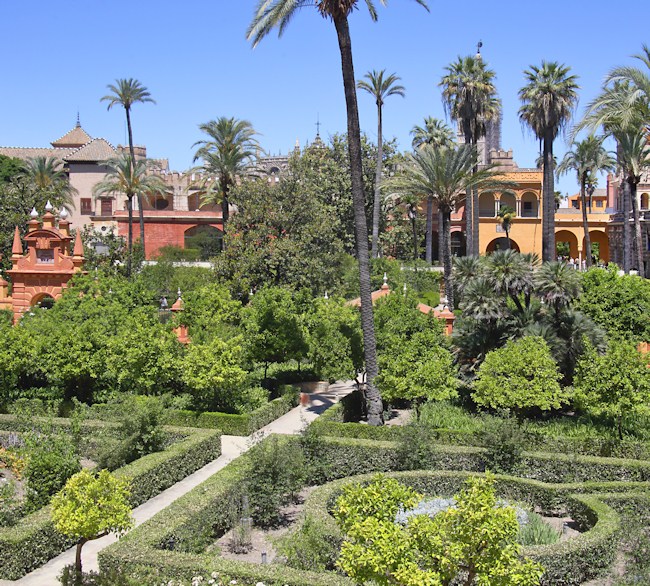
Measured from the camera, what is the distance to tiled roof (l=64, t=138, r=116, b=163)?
217ft

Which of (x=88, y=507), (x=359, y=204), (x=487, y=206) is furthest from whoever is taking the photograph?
(x=487, y=206)

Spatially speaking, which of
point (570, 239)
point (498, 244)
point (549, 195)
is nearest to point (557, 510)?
point (549, 195)

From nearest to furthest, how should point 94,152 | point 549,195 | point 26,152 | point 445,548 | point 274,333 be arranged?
1. point 445,548
2. point 274,333
3. point 549,195
4. point 94,152
5. point 26,152

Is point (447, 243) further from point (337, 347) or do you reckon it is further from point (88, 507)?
point (88, 507)

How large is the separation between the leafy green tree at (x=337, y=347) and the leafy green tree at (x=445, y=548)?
12.9 meters

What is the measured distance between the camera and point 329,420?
19.4m

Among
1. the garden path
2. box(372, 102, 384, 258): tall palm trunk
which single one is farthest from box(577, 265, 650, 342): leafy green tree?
box(372, 102, 384, 258): tall palm trunk

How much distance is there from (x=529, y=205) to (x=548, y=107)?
77.0 ft

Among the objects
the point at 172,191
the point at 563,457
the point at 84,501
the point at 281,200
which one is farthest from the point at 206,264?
the point at 84,501

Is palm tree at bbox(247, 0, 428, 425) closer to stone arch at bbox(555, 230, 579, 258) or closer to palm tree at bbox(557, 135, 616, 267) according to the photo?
palm tree at bbox(557, 135, 616, 267)

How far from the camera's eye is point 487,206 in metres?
60.4

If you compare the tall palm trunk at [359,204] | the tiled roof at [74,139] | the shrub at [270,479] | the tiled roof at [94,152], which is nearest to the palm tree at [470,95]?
the tall palm trunk at [359,204]

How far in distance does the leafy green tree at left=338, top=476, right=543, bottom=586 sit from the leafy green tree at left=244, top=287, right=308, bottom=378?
1532 centimetres

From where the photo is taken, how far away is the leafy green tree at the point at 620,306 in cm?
2491
